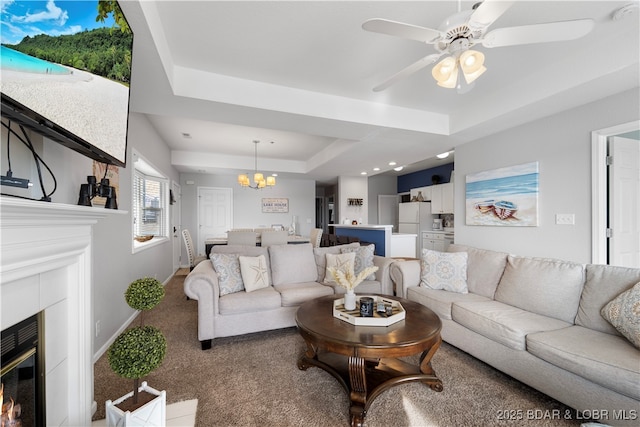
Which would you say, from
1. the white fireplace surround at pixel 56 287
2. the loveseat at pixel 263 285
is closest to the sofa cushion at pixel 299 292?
the loveseat at pixel 263 285

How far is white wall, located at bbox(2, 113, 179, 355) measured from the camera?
1476 mm

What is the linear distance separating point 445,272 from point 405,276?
40 cm

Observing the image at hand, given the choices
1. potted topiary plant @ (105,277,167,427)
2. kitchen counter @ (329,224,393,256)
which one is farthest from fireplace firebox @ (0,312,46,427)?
kitchen counter @ (329,224,393,256)

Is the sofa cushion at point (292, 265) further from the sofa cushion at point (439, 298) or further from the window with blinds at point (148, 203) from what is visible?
the window with blinds at point (148, 203)

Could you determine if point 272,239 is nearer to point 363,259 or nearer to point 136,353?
point 363,259

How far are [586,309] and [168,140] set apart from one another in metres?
5.91

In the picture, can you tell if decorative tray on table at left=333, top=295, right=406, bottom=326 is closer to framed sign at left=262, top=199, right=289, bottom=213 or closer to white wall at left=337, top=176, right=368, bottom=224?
white wall at left=337, top=176, right=368, bottom=224

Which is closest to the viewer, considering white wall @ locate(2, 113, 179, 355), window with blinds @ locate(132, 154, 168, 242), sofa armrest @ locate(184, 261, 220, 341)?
white wall @ locate(2, 113, 179, 355)

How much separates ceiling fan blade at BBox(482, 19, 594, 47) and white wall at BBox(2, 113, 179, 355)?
92.3 inches

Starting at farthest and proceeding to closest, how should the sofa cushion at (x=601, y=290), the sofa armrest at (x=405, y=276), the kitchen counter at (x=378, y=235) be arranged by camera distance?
1. the kitchen counter at (x=378, y=235)
2. the sofa armrest at (x=405, y=276)
3. the sofa cushion at (x=601, y=290)

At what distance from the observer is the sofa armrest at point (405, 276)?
9.83 ft

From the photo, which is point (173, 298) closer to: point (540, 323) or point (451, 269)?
point (451, 269)

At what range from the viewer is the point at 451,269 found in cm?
285

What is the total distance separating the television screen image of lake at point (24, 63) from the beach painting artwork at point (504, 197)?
13.4 feet
